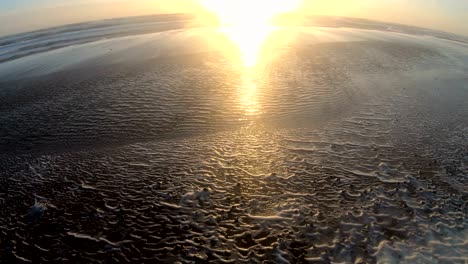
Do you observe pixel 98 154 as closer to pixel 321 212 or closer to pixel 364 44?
pixel 321 212

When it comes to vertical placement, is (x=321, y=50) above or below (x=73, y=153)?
above

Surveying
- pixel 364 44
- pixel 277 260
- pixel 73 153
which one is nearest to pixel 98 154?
pixel 73 153

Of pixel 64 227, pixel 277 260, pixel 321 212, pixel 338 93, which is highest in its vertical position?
pixel 338 93

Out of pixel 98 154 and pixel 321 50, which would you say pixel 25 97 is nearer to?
pixel 98 154

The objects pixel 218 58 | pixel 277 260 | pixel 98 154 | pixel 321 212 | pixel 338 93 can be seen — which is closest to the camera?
pixel 277 260

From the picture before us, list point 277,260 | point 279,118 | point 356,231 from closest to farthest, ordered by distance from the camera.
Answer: point 277,260, point 356,231, point 279,118

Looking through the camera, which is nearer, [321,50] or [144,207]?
[144,207]

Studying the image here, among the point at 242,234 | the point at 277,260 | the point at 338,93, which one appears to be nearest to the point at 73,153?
the point at 242,234
